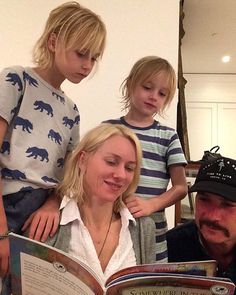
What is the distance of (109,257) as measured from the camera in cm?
94

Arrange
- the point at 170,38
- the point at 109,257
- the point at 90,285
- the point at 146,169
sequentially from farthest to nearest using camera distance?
1. the point at 170,38
2. the point at 146,169
3. the point at 109,257
4. the point at 90,285

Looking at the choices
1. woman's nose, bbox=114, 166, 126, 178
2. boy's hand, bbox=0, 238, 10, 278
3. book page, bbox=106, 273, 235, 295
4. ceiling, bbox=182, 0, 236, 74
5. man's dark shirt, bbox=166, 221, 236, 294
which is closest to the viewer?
book page, bbox=106, 273, 235, 295

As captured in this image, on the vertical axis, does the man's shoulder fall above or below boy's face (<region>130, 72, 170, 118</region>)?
below

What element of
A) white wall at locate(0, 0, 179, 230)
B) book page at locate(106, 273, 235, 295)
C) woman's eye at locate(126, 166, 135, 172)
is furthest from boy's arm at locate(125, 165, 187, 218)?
white wall at locate(0, 0, 179, 230)

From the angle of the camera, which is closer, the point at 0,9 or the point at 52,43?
the point at 52,43

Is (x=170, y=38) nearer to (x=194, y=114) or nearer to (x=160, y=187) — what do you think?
(x=160, y=187)

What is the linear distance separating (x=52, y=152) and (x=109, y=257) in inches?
12.6

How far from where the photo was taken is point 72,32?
0.95m

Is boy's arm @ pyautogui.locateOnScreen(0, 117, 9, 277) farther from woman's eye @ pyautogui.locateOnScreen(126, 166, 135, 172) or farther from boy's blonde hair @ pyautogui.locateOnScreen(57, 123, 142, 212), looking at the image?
woman's eye @ pyautogui.locateOnScreen(126, 166, 135, 172)

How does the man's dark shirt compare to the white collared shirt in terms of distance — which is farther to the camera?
the man's dark shirt

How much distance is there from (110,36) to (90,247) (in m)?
1.41

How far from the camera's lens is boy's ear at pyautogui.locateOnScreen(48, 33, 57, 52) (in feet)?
3.23

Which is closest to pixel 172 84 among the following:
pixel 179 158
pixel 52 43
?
pixel 179 158

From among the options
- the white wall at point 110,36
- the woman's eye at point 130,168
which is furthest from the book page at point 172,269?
the white wall at point 110,36
